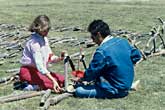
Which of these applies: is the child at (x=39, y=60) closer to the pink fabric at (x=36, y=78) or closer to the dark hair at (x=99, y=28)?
the pink fabric at (x=36, y=78)

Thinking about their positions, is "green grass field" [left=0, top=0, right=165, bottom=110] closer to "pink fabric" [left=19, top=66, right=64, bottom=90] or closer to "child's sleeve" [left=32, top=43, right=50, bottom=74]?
"pink fabric" [left=19, top=66, right=64, bottom=90]

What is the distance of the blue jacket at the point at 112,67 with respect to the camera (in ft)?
29.9

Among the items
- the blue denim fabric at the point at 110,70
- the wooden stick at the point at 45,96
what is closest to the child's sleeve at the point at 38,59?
the wooden stick at the point at 45,96

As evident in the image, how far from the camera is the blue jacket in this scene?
359 inches

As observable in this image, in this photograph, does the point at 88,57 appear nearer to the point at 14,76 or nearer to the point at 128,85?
the point at 14,76

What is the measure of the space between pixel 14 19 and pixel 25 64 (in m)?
18.9

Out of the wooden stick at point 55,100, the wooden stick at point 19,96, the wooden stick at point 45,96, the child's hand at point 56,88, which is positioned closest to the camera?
the wooden stick at point 55,100

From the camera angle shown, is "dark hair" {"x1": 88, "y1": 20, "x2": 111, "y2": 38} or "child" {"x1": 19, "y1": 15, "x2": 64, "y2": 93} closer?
"dark hair" {"x1": 88, "y1": 20, "x2": 111, "y2": 38}

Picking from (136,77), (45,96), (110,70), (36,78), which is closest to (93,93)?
(110,70)

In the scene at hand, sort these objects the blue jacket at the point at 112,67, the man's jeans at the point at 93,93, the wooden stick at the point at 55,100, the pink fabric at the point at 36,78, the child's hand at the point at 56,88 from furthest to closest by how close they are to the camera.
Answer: the pink fabric at the point at 36,78 → the child's hand at the point at 56,88 → the man's jeans at the point at 93,93 → the blue jacket at the point at 112,67 → the wooden stick at the point at 55,100

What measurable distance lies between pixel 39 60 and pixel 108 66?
1.56m

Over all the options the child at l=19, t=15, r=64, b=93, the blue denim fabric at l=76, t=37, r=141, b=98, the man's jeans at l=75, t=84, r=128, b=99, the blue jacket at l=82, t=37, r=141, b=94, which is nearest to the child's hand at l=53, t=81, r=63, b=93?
the child at l=19, t=15, r=64, b=93

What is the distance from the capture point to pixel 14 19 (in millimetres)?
28844

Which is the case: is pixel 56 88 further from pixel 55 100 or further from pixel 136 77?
pixel 136 77
